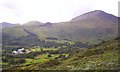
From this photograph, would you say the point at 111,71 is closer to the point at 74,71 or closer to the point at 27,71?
the point at 74,71

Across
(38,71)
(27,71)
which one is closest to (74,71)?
(38,71)

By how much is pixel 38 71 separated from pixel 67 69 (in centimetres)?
521

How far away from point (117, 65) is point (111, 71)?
2.19 metres

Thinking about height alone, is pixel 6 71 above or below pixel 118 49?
below

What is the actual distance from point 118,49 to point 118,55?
5.20m

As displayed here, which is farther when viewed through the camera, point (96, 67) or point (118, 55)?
point (118, 55)

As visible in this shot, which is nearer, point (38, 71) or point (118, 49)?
point (38, 71)

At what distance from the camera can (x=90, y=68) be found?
36969 mm

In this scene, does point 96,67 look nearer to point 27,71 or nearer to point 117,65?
point 117,65

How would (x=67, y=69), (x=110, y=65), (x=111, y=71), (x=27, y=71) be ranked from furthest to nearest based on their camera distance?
1. (x=27, y=71)
2. (x=67, y=69)
3. (x=110, y=65)
4. (x=111, y=71)

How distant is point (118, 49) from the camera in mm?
46000

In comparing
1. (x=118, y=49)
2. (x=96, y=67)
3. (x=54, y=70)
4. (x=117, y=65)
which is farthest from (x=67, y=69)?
(x=118, y=49)

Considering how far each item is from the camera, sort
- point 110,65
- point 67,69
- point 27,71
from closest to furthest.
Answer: point 110,65
point 67,69
point 27,71

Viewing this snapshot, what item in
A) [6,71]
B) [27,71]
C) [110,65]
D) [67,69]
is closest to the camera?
[110,65]
